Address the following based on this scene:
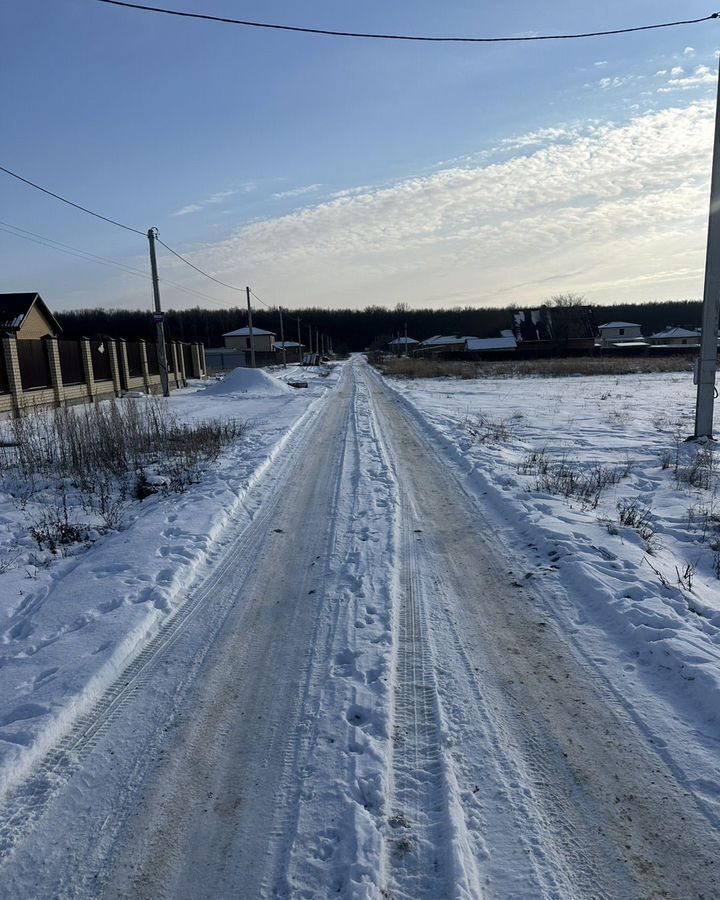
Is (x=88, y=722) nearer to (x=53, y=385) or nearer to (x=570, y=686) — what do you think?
(x=570, y=686)

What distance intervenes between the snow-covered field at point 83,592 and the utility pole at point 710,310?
918 centimetres

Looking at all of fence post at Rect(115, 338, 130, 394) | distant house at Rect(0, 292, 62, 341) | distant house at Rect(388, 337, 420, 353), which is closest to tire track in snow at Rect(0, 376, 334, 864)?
fence post at Rect(115, 338, 130, 394)

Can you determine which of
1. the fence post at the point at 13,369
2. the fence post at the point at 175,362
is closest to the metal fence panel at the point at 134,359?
the fence post at the point at 175,362

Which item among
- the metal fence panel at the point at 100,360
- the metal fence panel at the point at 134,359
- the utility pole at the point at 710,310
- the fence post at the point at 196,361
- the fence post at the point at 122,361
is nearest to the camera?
the utility pole at the point at 710,310

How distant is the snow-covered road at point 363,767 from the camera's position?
2.26 meters

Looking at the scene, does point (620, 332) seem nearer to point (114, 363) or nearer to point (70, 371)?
point (114, 363)

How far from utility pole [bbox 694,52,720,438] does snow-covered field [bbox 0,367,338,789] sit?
9176mm

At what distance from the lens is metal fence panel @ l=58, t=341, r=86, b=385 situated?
21.4m

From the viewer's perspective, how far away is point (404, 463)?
33.0 ft

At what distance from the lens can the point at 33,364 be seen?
19328 millimetres

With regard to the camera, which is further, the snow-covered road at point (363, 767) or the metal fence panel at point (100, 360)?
the metal fence panel at point (100, 360)

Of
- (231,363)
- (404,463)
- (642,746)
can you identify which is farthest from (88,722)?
(231,363)

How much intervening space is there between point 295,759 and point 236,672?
0.97 meters

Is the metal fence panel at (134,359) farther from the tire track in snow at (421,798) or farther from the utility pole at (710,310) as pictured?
the tire track in snow at (421,798)
